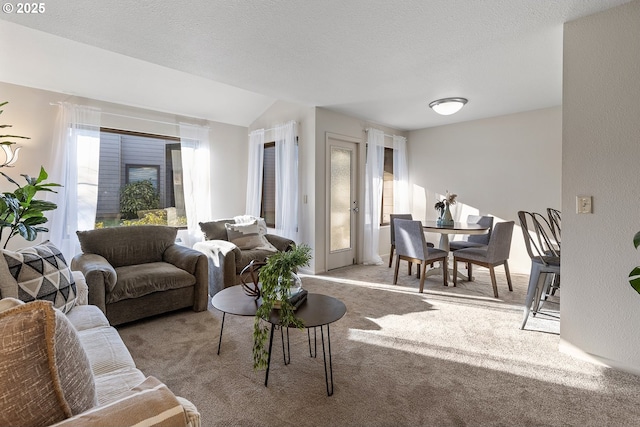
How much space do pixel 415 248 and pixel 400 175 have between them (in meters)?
2.37

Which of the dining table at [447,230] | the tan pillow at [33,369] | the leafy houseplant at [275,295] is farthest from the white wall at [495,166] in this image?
the tan pillow at [33,369]

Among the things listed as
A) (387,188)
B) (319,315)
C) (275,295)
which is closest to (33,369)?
(275,295)

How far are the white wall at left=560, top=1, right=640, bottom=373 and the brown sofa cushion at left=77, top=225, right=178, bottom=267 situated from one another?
12.3ft

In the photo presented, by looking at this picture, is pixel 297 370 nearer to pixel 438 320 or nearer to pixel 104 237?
pixel 438 320

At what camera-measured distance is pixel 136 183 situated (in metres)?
4.64

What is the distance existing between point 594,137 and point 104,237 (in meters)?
4.21

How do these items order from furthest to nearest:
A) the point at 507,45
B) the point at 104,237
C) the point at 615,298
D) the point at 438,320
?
the point at 104,237 → the point at 438,320 → the point at 507,45 → the point at 615,298

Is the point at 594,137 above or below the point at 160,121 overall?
below

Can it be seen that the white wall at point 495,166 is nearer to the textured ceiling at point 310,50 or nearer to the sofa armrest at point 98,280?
the textured ceiling at point 310,50

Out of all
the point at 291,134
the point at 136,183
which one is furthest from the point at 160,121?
the point at 291,134

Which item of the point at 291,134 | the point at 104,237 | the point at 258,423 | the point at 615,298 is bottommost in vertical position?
the point at 258,423

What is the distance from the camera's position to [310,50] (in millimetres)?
2809

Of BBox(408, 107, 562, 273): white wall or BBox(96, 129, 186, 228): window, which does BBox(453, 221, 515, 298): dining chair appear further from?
BBox(96, 129, 186, 228): window

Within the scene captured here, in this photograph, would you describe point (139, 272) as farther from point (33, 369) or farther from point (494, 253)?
point (494, 253)
